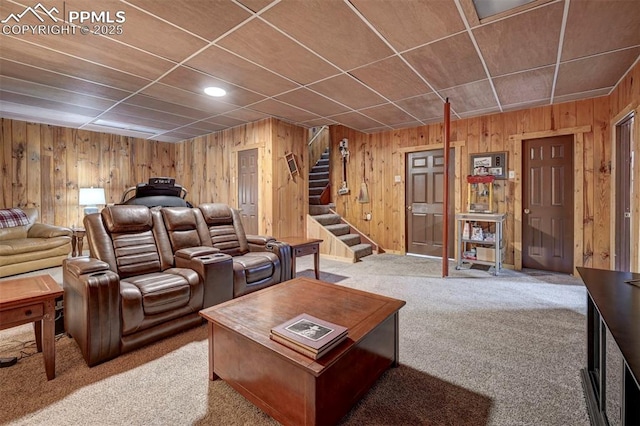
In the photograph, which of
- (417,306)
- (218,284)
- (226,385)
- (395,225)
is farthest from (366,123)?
(226,385)

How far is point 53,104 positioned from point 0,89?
2.02 ft

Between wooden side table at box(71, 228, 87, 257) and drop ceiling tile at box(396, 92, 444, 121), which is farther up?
drop ceiling tile at box(396, 92, 444, 121)

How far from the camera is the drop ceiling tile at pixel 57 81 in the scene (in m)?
3.06

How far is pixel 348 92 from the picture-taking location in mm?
3715

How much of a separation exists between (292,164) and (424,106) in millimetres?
2351

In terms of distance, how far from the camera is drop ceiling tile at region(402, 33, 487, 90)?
2566mm

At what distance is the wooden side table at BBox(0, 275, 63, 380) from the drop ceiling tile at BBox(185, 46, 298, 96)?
2.26m

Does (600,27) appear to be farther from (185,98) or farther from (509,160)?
(185,98)

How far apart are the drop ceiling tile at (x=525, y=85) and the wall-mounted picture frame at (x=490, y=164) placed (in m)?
0.87

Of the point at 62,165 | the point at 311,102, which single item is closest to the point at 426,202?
the point at 311,102

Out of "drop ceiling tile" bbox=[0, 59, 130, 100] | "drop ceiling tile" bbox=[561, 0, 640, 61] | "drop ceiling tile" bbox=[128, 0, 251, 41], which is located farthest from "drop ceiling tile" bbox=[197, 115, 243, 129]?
"drop ceiling tile" bbox=[561, 0, 640, 61]

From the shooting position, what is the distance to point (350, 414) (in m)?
Result: 1.49

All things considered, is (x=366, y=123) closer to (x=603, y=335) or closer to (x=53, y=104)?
(x=603, y=335)

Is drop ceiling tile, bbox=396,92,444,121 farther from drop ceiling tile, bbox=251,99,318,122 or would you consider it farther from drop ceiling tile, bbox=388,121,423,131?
drop ceiling tile, bbox=251,99,318,122
